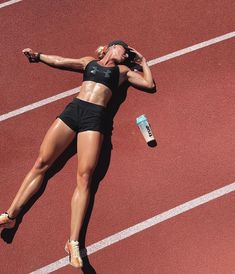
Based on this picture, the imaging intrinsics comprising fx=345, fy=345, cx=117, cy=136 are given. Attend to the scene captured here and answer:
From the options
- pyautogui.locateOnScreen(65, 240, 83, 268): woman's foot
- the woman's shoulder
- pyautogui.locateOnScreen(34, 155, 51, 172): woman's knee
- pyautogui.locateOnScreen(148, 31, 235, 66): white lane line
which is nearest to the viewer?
pyautogui.locateOnScreen(65, 240, 83, 268): woman's foot

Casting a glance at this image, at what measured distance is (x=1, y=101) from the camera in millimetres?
6500

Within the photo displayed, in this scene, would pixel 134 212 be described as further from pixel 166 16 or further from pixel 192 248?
pixel 166 16

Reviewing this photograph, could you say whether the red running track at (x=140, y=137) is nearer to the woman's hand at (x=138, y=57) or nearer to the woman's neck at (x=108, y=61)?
the woman's hand at (x=138, y=57)

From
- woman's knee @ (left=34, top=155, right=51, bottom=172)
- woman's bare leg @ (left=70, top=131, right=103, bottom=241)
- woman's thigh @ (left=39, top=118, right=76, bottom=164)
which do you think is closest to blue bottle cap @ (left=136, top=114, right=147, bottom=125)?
woman's bare leg @ (left=70, top=131, right=103, bottom=241)

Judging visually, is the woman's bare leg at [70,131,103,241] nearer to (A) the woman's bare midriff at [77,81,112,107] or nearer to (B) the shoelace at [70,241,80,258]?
(B) the shoelace at [70,241,80,258]

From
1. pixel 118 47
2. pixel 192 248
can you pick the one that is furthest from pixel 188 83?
pixel 192 248

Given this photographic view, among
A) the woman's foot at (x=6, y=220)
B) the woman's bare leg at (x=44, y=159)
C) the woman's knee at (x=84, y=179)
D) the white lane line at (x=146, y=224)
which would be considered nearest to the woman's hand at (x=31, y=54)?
the woman's bare leg at (x=44, y=159)

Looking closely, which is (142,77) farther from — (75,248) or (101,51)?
(75,248)

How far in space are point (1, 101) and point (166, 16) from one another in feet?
11.9

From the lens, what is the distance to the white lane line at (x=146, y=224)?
5.88 metres

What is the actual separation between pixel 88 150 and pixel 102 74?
137 centimetres

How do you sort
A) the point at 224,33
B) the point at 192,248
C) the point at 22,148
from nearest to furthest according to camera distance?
1. the point at 192,248
2. the point at 22,148
3. the point at 224,33

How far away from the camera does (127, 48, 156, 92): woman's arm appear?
635 centimetres

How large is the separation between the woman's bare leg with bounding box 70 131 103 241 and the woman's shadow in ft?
1.12
